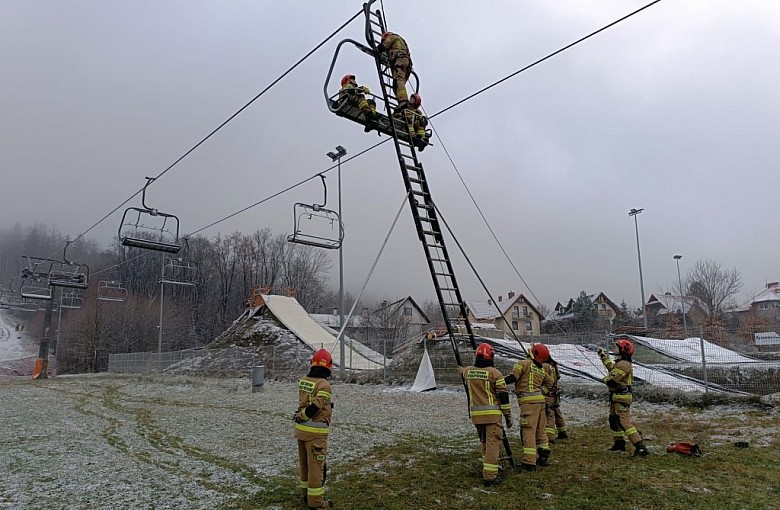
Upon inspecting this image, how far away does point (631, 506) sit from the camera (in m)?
5.92

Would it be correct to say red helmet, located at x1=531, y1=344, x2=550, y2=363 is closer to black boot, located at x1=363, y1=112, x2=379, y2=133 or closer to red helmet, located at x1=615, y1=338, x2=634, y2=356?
red helmet, located at x1=615, y1=338, x2=634, y2=356

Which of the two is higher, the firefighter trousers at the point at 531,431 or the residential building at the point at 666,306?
the residential building at the point at 666,306

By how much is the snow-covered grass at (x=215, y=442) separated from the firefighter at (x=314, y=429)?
0.39 m

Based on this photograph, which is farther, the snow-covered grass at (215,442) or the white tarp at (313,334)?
the white tarp at (313,334)

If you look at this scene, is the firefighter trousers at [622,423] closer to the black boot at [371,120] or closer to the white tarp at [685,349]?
the black boot at [371,120]

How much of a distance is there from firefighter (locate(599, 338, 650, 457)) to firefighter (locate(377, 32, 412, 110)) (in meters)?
5.60

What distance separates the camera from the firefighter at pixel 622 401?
8.28m

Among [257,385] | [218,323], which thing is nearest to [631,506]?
[257,385]

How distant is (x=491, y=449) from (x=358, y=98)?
571 centimetres

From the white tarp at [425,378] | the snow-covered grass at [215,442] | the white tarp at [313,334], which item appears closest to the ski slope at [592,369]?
the snow-covered grass at [215,442]

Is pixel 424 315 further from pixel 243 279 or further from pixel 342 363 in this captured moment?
pixel 342 363

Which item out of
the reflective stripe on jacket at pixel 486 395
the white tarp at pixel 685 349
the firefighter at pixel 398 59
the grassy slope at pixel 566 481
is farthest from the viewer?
the white tarp at pixel 685 349

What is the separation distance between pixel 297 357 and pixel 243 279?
45613mm

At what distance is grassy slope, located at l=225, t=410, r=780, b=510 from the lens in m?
6.12
